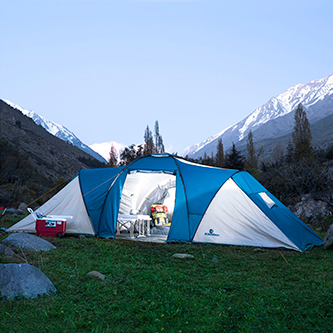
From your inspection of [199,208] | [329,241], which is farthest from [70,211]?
[329,241]

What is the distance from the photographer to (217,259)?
271 inches

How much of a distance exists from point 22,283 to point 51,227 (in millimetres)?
5127

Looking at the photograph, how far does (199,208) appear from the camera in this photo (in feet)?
29.7

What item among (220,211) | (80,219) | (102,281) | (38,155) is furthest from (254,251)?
(38,155)

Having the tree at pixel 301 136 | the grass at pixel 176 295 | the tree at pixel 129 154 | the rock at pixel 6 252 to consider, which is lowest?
the grass at pixel 176 295

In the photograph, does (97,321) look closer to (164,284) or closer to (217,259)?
(164,284)

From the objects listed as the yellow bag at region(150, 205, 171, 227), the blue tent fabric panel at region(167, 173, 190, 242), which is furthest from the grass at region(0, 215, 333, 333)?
the yellow bag at region(150, 205, 171, 227)

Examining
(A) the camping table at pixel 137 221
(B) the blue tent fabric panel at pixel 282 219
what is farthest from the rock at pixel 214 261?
(A) the camping table at pixel 137 221

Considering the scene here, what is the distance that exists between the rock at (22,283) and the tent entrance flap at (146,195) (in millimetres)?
6654

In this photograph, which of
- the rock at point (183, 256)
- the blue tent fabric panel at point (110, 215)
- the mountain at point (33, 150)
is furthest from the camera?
the mountain at point (33, 150)

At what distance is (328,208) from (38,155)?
34.4 m

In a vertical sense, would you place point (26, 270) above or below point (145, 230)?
above

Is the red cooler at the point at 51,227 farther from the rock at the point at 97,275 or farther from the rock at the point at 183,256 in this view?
the rock at the point at 97,275

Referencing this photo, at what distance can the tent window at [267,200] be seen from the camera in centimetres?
910
